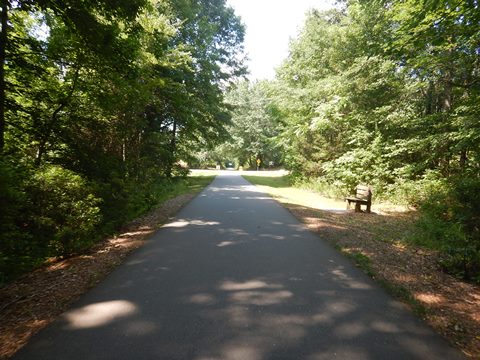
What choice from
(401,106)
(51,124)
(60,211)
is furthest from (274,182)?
(60,211)

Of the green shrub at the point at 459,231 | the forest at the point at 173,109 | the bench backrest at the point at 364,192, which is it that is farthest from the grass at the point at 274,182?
the green shrub at the point at 459,231

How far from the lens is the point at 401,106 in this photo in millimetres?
13742

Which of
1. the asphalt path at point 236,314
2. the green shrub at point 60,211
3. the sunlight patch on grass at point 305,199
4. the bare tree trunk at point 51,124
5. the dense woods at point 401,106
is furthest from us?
the sunlight patch on grass at point 305,199

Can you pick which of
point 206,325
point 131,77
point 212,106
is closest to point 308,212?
point 131,77

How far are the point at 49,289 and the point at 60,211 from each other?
191 cm

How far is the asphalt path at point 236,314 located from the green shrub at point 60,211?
131 cm

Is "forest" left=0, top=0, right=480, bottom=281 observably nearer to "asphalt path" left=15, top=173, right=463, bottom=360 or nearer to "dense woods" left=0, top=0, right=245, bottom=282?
"dense woods" left=0, top=0, right=245, bottom=282

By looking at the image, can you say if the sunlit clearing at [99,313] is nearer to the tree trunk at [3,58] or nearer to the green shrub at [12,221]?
the green shrub at [12,221]

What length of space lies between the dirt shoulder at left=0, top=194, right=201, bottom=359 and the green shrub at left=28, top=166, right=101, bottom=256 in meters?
0.35

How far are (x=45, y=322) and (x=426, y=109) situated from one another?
1612 centimetres

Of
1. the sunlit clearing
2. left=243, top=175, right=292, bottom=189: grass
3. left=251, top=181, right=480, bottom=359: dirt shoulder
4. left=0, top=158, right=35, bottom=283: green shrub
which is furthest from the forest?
left=243, top=175, right=292, bottom=189: grass

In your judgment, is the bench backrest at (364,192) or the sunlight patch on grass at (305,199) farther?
the sunlight patch on grass at (305,199)

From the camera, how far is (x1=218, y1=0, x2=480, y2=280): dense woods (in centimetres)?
689

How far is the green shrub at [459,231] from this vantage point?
524 centimetres
